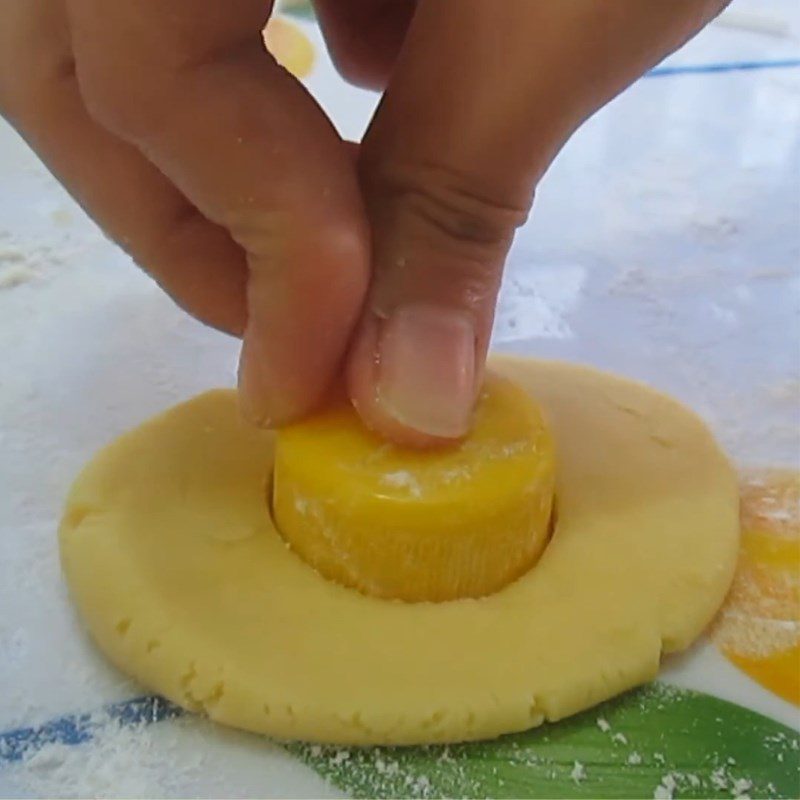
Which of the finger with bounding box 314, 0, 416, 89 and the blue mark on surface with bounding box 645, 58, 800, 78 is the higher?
the finger with bounding box 314, 0, 416, 89

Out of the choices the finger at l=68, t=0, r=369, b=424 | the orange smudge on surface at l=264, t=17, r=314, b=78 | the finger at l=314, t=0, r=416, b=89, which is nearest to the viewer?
the finger at l=68, t=0, r=369, b=424

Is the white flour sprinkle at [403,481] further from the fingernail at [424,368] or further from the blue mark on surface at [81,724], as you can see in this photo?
the blue mark on surface at [81,724]

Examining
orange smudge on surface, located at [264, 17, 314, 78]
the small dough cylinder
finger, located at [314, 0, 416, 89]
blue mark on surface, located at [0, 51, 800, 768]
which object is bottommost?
blue mark on surface, located at [0, 51, 800, 768]

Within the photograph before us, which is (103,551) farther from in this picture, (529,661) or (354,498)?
(529,661)

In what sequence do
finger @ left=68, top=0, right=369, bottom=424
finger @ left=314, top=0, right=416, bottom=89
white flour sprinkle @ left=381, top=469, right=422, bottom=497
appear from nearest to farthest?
finger @ left=68, top=0, right=369, bottom=424 → white flour sprinkle @ left=381, top=469, right=422, bottom=497 → finger @ left=314, top=0, right=416, bottom=89

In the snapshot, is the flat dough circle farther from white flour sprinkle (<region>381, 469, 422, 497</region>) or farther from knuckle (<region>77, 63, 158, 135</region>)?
knuckle (<region>77, 63, 158, 135</region>)

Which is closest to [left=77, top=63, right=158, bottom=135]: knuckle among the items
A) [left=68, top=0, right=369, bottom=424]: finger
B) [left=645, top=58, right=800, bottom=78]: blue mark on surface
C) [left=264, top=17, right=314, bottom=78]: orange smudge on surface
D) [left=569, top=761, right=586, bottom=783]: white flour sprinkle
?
[left=68, top=0, right=369, bottom=424]: finger
